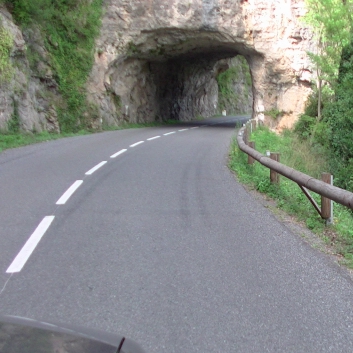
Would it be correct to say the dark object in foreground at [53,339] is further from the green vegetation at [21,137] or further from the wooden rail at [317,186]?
the green vegetation at [21,137]

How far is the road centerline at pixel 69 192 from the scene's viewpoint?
821cm

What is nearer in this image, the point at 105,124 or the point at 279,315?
the point at 279,315

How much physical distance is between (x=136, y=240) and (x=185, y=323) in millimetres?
Answer: 2356

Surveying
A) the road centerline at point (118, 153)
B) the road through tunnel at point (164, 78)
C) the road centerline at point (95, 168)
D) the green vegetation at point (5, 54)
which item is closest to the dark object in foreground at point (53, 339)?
the road centerline at point (95, 168)

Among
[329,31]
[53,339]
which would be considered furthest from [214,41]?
[53,339]

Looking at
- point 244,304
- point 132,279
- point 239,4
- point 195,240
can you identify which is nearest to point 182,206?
Answer: point 195,240

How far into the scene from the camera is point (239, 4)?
26.8 meters

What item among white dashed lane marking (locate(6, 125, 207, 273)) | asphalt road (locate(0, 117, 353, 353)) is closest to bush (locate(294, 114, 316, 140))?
asphalt road (locate(0, 117, 353, 353))

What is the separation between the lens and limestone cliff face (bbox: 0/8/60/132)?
63.7ft

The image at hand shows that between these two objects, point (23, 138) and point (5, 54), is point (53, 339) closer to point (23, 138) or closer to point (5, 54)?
point (23, 138)

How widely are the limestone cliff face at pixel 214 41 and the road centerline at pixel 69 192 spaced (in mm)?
16925

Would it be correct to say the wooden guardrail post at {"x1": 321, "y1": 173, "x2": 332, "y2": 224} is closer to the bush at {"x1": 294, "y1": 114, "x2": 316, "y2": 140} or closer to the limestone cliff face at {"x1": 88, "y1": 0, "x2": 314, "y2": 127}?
the bush at {"x1": 294, "y1": 114, "x2": 316, "y2": 140}

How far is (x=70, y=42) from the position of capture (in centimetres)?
2503

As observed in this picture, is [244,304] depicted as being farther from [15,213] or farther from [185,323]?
[15,213]
